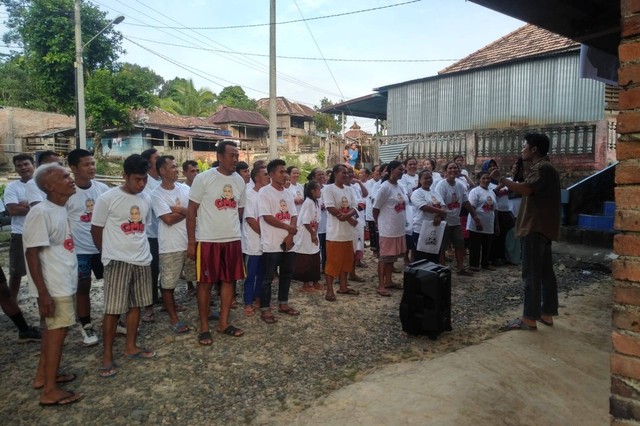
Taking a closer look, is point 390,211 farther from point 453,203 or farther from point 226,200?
point 226,200

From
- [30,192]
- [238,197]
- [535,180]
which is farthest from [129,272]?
Answer: [535,180]

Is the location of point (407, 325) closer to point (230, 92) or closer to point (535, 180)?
point (535, 180)

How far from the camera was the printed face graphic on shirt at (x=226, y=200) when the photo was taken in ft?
13.8

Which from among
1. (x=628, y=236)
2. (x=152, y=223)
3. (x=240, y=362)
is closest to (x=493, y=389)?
(x=628, y=236)

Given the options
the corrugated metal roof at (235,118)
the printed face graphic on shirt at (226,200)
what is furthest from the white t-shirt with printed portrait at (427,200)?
the corrugated metal roof at (235,118)

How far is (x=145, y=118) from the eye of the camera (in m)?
30.9

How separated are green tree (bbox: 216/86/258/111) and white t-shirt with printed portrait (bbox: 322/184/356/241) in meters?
43.4

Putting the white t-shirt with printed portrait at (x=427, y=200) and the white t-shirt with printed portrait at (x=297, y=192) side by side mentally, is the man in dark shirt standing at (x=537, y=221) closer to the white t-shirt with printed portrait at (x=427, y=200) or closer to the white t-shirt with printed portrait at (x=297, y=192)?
the white t-shirt with printed portrait at (x=427, y=200)

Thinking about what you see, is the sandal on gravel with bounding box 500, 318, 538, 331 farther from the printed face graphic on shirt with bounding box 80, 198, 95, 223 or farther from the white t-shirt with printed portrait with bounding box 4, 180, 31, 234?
the white t-shirt with printed portrait with bounding box 4, 180, 31, 234

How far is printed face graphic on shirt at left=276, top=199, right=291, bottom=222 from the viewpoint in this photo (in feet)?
16.4

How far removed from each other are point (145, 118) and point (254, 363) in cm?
3063

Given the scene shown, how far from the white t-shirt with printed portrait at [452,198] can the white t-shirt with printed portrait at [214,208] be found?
3.71 metres

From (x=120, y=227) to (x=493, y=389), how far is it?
3.23m

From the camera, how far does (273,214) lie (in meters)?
4.95
